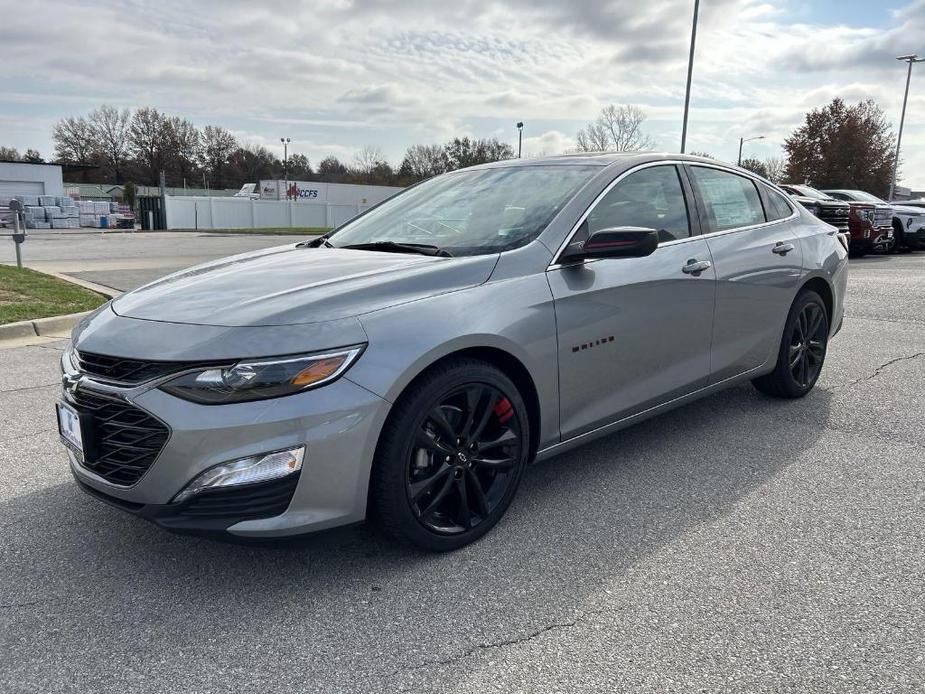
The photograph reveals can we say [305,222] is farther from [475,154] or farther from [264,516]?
[264,516]

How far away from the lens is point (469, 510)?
2.95m

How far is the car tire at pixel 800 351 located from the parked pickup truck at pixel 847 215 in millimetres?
12154

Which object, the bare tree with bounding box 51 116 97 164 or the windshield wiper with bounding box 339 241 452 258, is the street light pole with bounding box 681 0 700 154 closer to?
the windshield wiper with bounding box 339 241 452 258

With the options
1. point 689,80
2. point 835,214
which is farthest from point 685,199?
point 689,80

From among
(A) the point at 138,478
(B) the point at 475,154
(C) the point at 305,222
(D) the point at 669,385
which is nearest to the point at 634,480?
(D) the point at 669,385

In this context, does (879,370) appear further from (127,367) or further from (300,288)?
(127,367)

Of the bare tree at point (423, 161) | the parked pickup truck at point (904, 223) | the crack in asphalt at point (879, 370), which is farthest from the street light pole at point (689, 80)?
the bare tree at point (423, 161)

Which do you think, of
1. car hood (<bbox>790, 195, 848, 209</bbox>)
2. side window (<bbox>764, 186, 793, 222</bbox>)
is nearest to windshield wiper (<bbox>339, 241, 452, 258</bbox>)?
side window (<bbox>764, 186, 793, 222</bbox>)

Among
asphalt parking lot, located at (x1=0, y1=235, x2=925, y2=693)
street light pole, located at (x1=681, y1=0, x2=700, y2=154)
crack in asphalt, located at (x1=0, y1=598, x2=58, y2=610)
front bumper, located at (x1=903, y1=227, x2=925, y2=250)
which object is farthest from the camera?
street light pole, located at (x1=681, y1=0, x2=700, y2=154)

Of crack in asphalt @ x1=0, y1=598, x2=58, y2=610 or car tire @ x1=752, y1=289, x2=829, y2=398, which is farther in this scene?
car tire @ x1=752, y1=289, x2=829, y2=398

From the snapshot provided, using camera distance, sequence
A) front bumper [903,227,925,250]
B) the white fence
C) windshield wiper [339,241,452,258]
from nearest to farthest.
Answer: windshield wiper [339,241,452,258], front bumper [903,227,925,250], the white fence

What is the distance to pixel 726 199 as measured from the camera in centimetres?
435

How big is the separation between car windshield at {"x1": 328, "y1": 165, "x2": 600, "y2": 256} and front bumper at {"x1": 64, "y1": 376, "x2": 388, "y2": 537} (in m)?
1.06

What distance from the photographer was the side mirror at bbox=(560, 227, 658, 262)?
122 inches
